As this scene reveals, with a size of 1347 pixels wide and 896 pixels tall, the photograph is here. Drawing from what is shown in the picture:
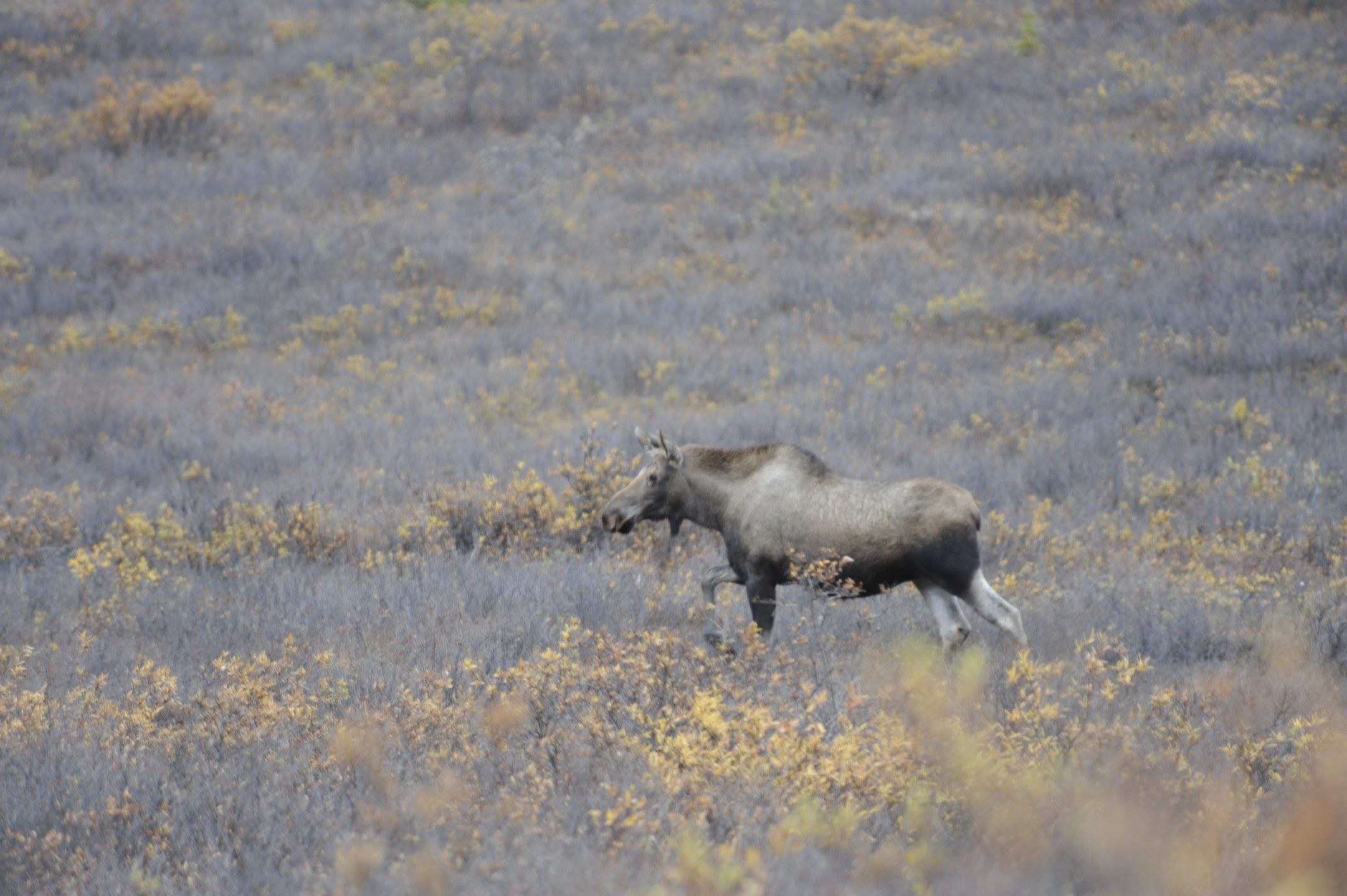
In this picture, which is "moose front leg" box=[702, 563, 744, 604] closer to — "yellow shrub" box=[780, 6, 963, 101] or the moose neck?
the moose neck

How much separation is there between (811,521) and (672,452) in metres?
0.96

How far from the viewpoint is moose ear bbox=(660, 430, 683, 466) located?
6770 mm

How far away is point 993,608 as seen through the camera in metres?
6.20

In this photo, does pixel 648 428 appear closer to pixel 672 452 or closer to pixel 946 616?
pixel 672 452

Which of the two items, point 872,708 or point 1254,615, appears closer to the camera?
point 872,708

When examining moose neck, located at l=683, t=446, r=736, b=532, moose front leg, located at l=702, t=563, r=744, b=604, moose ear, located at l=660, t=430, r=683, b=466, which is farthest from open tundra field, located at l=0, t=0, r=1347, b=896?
moose ear, located at l=660, t=430, r=683, b=466

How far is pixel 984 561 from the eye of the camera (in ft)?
27.5

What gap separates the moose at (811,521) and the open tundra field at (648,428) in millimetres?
305

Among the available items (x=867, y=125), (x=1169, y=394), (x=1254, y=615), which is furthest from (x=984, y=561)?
(x=867, y=125)

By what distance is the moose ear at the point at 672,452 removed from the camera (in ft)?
Result: 22.2

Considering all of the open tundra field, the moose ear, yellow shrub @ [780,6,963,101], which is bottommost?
the open tundra field

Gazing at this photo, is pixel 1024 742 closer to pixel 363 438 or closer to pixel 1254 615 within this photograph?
pixel 1254 615

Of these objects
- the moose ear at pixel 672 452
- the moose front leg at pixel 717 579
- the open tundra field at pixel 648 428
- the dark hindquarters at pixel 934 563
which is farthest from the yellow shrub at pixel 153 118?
the dark hindquarters at pixel 934 563

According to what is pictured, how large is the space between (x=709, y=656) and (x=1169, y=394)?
850cm
